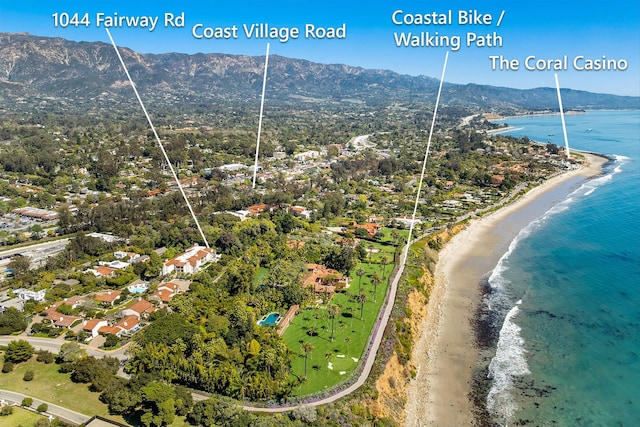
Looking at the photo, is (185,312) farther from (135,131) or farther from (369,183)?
(135,131)

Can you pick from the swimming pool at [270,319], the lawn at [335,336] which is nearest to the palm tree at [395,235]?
the lawn at [335,336]

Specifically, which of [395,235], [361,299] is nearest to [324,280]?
[361,299]

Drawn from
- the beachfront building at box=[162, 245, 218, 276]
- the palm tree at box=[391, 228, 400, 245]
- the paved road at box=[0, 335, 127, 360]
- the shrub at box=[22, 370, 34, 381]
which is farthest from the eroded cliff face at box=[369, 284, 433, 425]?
the beachfront building at box=[162, 245, 218, 276]

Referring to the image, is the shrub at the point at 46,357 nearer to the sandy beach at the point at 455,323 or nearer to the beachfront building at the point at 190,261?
the beachfront building at the point at 190,261

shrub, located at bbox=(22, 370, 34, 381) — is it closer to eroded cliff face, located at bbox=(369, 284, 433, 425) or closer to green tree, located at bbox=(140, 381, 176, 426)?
green tree, located at bbox=(140, 381, 176, 426)

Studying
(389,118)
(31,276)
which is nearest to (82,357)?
(31,276)

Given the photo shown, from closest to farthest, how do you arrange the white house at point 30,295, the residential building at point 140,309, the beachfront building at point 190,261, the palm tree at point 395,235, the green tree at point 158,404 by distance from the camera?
1. the green tree at point 158,404
2. the residential building at point 140,309
3. the white house at point 30,295
4. the beachfront building at point 190,261
5. the palm tree at point 395,235
